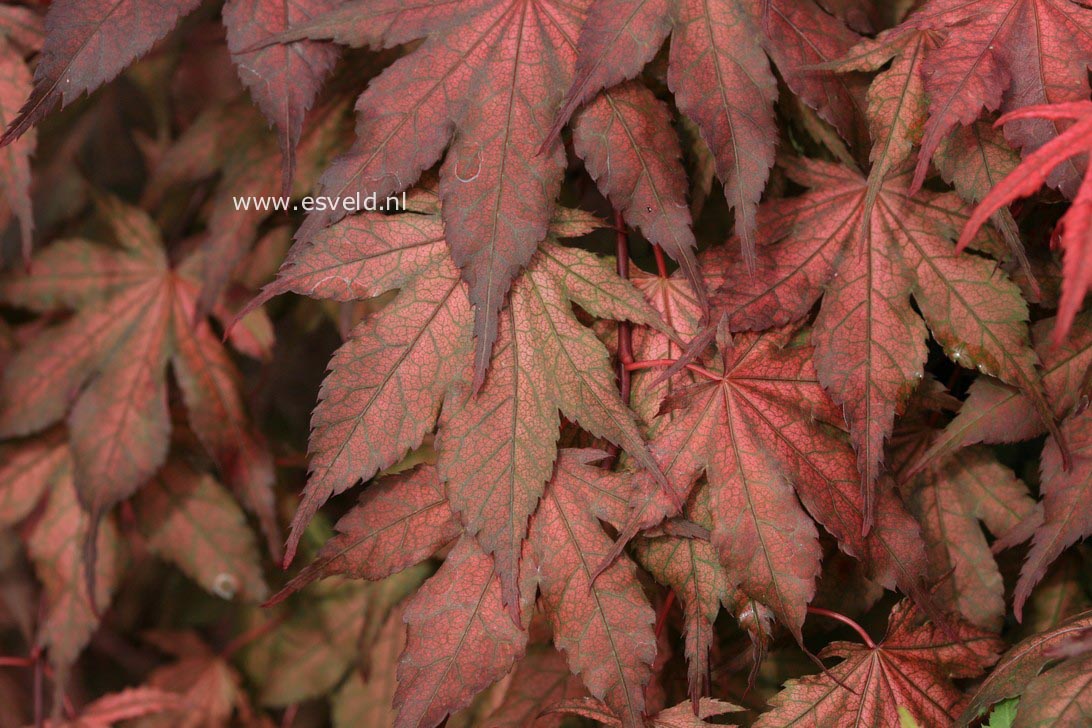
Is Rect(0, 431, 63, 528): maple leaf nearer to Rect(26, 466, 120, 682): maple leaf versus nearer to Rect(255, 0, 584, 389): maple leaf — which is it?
Rect(26, 466, 120, 682): maple leaf

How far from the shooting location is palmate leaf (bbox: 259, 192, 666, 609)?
658 millimetres

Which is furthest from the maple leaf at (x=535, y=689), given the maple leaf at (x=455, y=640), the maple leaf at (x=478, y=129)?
the maple leaf at (x=478, y=129)

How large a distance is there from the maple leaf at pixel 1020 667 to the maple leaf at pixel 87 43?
80 centimetres

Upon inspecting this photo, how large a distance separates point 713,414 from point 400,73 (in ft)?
1.18

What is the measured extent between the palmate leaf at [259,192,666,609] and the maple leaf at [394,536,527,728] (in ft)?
0.13

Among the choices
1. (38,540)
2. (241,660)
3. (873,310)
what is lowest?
(241,660)

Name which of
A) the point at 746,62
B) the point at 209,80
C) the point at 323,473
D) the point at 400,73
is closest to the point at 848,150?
the point at 746,62

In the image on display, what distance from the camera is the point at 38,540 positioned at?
1.06 meters

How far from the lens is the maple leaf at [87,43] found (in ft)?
2.17

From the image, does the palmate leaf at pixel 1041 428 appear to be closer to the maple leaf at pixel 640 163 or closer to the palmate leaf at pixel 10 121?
the maple leaf at pixel 640 163

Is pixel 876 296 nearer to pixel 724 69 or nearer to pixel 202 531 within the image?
pixel 724 69

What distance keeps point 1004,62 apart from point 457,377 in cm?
45

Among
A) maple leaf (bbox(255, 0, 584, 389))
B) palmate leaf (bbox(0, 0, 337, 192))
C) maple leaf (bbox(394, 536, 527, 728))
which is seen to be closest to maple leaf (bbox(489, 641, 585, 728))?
maple leaf (bbox(394, 536, 527, 728))

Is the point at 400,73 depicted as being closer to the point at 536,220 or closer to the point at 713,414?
the point at 536,220
